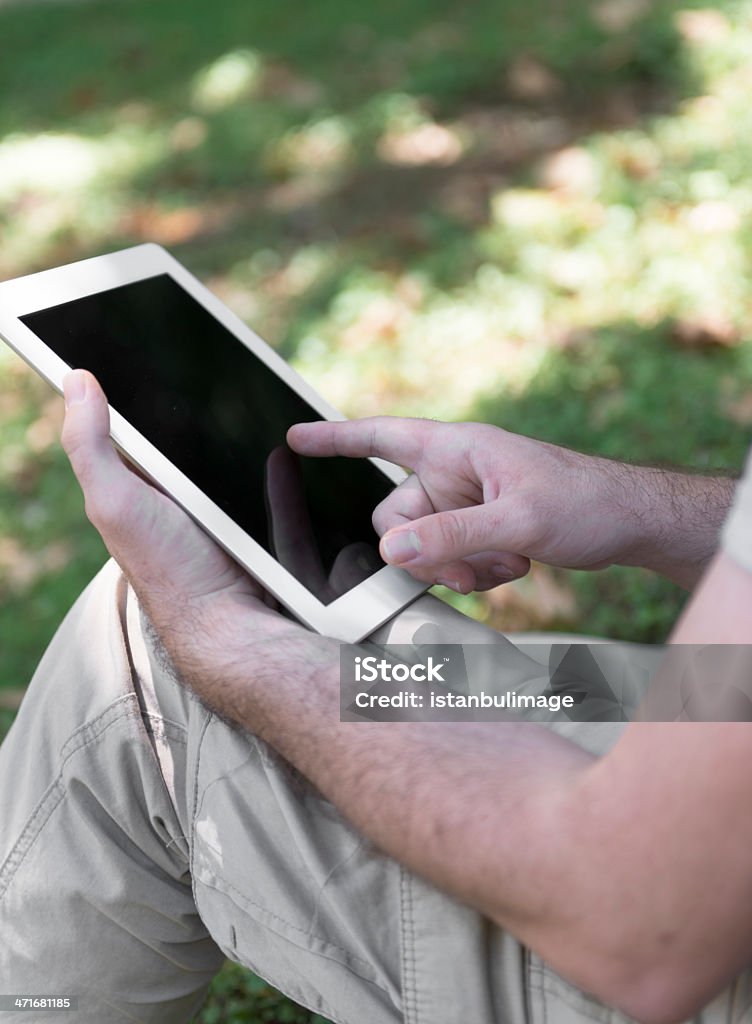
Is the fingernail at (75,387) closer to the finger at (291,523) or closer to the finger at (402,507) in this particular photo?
the finger at (291,523)

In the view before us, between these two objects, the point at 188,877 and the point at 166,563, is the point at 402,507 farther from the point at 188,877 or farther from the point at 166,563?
the point at 188,877

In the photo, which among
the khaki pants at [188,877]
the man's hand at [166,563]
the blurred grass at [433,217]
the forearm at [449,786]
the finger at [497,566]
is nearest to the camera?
the forearm at [449,786]

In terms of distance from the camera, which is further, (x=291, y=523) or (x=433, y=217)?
(x=433, y=217)

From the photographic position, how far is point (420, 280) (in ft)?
9.89

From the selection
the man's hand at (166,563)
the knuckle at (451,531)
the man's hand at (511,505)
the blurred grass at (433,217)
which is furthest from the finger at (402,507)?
the blurred grass at (433,217)

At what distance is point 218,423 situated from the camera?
1290 mm

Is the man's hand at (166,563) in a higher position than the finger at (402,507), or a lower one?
higher

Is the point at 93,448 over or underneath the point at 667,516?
over

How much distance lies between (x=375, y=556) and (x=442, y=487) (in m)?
0.13

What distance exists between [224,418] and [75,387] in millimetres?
200

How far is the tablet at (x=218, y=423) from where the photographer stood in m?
1.20

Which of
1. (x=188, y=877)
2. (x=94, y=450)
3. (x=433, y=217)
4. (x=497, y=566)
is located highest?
(x=94, y=450)

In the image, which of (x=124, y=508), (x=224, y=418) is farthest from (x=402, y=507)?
(x=124, y=508)

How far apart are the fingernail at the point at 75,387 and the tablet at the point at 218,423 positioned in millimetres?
31
